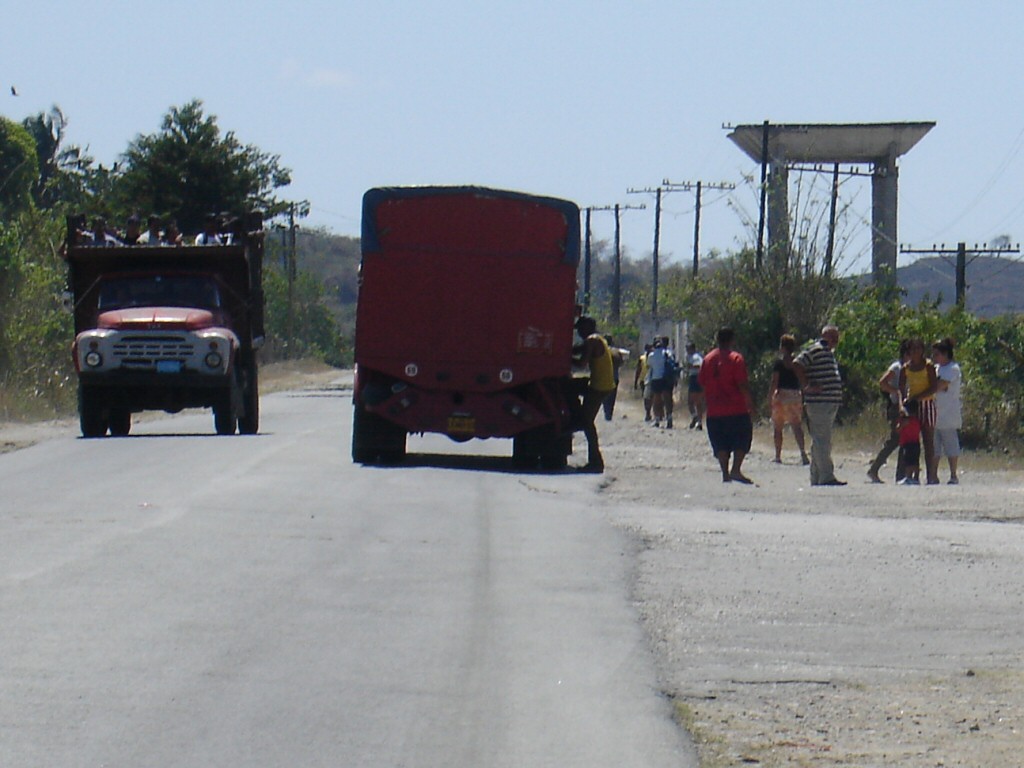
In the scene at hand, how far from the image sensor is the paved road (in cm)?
639

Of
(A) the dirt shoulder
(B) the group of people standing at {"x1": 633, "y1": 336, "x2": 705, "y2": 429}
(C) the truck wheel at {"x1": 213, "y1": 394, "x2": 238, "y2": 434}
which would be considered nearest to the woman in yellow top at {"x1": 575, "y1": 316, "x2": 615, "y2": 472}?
(A) the dirt shoulder

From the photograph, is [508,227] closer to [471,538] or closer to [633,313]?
[471,538]

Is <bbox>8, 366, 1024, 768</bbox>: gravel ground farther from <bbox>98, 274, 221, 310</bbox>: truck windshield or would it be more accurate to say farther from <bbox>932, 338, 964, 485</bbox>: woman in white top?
<bbox>98, 274, 221, 310</bbox>: truck windshield

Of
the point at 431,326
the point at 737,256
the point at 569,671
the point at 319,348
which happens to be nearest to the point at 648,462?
the point at 431,326

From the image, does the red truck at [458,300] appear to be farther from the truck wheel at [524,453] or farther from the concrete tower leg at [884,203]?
the concrete tower leg at [884,203]

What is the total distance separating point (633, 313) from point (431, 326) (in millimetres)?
69099

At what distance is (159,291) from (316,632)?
15.6 metres

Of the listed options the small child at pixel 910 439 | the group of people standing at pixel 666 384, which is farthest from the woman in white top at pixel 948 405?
the group of people standing at pixel 666 384

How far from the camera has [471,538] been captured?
12.1 metres

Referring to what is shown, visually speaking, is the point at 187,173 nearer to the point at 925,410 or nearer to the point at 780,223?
the point at 780,223

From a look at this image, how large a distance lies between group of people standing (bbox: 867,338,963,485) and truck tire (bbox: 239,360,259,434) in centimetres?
995

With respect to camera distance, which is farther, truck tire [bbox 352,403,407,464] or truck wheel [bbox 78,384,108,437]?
truck wheel [bbox 78,384,108,437]

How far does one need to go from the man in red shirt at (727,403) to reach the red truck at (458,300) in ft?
6.00

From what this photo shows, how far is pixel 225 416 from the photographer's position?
23688mm
